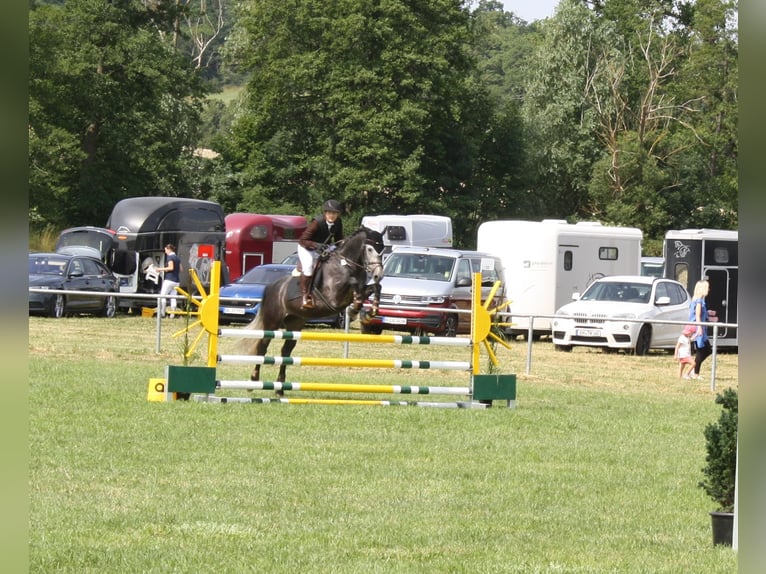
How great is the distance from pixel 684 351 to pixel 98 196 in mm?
33854

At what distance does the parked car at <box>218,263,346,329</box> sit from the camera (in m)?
28.0

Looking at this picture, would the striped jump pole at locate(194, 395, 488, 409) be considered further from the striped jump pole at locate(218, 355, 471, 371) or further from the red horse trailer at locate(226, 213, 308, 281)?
the red horse trailer at locate(226, 213, 308, 281)

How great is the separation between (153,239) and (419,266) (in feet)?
28.4

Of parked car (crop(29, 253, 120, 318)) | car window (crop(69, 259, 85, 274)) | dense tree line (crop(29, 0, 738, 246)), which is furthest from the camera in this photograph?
dense tree line (crop(29, 0, 738, 246))

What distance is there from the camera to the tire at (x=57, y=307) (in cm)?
2823

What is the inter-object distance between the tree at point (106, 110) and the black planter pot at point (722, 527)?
137 ft

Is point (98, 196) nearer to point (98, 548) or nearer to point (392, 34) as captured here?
point (392, 34)

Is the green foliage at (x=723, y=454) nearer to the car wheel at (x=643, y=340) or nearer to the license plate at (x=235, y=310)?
the car wheel at (x=643, y=340)

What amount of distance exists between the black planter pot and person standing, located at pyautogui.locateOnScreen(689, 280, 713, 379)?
43.2 feet

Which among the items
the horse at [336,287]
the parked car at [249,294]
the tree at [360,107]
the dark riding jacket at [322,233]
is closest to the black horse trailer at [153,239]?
the parked car at [249,294]

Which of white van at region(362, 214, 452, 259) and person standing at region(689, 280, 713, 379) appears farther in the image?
white van at region(362, 214, 452, 259)

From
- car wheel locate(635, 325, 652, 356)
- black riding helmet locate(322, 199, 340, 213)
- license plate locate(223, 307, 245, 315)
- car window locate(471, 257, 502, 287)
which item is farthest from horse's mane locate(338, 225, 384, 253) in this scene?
car window locate(471, 257, 502, 287)
